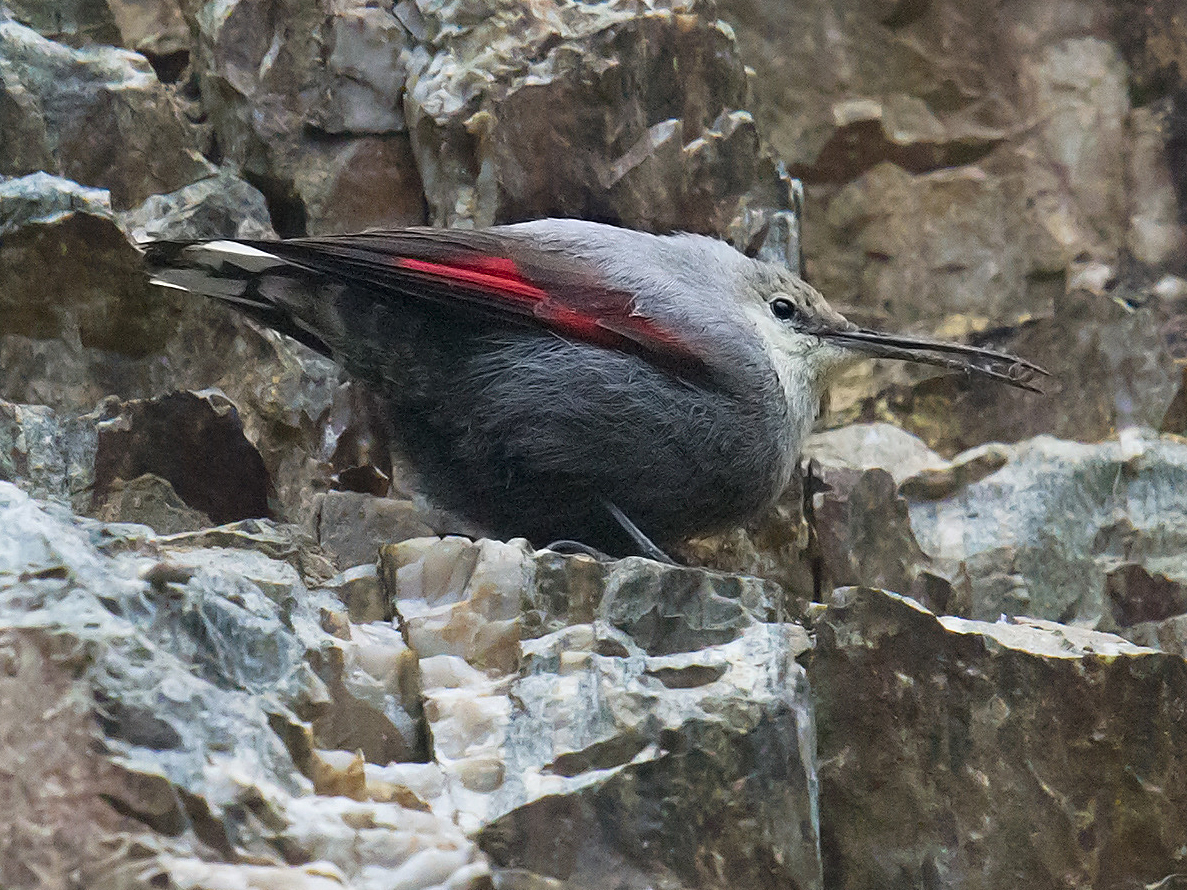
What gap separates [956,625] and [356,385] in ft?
6.14

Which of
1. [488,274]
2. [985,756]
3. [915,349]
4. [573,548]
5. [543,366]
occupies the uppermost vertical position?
[488,274]

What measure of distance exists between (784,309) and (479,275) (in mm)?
965

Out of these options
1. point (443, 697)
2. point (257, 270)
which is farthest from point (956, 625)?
point (257, 270)

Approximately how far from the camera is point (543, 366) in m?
3.26

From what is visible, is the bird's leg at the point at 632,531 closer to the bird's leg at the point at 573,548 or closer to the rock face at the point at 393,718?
the bird's leg at the point at 573,548

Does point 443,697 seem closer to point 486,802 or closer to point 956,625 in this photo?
point 486,802

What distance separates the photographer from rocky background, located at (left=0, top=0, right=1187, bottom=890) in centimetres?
224

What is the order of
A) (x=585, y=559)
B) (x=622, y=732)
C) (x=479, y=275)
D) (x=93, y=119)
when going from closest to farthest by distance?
(x=622, y=732) < (x=585, y=559) < (x=479, y=275) < (x=93, y=119)

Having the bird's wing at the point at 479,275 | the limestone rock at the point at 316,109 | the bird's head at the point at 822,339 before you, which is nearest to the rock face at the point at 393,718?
the bird's wing at the point at 479,275

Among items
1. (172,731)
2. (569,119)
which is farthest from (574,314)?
(172,731)

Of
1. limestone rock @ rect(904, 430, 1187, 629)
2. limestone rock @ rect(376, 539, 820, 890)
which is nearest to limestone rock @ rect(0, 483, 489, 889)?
limestone rock @ rect(376, 539, 820, 890)

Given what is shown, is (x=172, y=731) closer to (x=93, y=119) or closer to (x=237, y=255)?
(x=237, y=255)

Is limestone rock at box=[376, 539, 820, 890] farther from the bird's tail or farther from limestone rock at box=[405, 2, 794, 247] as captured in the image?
limestone rock at box=[405, 2, 794, 247]

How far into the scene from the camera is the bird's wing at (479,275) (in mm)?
3219
